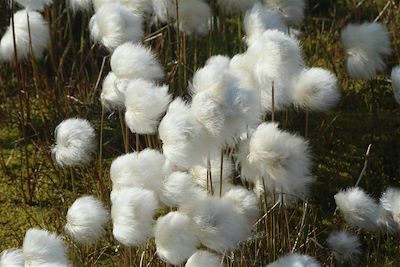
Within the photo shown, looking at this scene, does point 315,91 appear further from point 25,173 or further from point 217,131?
point 25,173

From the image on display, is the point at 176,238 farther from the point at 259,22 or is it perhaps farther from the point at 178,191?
the point at 259,22

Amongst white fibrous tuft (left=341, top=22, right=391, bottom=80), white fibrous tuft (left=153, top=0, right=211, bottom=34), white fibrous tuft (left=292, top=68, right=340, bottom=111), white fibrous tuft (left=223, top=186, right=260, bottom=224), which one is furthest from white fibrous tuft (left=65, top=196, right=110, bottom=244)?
white fibrous tuft (left=341, top=22, right=391, bottom=80)

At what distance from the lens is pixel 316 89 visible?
2.32 m

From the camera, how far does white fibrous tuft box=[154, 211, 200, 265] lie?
198 cm

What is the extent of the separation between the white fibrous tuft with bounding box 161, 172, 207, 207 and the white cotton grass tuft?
148mm

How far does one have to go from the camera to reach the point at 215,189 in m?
2.22

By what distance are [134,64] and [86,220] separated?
413 millimetres

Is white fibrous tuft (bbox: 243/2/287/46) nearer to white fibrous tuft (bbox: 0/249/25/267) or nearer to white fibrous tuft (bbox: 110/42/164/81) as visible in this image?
white fibrous tuft (bbox: 110/42/164/81)

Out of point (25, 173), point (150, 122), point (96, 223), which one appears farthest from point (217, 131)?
point (25, 173)

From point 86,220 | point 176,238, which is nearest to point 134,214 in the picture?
point 176,238

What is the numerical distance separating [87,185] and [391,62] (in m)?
1.63

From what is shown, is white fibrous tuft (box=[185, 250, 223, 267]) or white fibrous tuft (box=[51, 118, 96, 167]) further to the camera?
white fibrous tuft (box=[51, 118, 96, 167])

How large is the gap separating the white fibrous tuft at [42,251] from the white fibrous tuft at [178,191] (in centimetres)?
27

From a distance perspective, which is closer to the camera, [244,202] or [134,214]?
[134,214]
